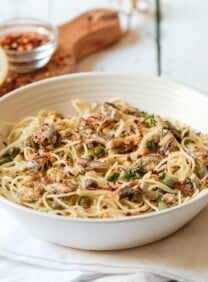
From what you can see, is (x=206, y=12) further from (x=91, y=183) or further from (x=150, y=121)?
(x=91, y=183)

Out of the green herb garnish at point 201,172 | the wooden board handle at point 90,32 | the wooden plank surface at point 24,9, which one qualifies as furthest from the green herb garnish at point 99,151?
the wooden plank surface at point 24,9

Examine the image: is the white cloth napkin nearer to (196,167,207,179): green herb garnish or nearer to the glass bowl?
(196,167,207,179): green herb garnish

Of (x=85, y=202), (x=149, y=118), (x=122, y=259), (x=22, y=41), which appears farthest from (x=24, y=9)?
(x=122, y=259)

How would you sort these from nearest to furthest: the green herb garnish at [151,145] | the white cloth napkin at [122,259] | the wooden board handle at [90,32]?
the white cloth napkin at [122,259] < the green herb garnish at [151,145] < the wooden board handle at [90,32]

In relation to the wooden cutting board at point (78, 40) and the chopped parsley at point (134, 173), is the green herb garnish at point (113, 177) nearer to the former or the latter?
the chopped parsley at point (134, 173)

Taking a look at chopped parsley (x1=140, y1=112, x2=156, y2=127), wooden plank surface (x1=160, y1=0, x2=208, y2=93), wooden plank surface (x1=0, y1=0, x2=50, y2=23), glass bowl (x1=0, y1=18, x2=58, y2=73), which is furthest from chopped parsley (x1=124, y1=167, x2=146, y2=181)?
wooden plank surface (x1=0, y1=0, x2=50, y2=23)
